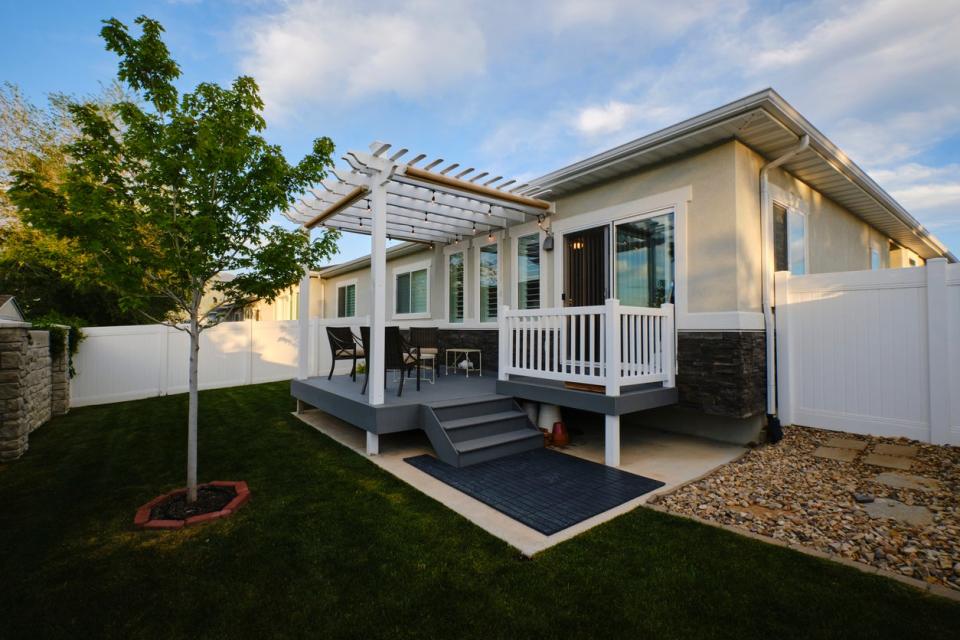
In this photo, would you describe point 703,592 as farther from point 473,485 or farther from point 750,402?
point 750,402

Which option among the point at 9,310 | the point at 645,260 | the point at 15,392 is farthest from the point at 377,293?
the point at 9,310

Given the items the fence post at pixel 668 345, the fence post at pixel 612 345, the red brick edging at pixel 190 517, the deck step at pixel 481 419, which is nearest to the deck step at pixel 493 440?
the deck step at pixel 481 419

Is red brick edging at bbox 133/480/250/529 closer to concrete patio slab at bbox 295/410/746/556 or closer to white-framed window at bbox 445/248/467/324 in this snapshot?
concrete patio slab at bbox 295/410/746/556

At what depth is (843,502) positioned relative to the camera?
328cm

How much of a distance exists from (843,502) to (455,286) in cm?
695

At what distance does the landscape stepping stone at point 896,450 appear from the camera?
419 cm

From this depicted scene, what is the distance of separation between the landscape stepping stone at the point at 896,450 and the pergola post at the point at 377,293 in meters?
5.37

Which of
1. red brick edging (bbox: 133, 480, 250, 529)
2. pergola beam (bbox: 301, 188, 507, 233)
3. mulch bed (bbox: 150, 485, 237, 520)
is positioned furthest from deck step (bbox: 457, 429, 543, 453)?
pergola beam (bbox: 301, 188, 507, 233)

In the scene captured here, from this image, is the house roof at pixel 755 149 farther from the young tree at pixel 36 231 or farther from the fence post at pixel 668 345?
the young tree at pixel 36 231

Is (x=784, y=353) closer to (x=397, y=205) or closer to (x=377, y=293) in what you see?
(x=377, y=293)

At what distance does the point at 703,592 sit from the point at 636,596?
366 mm

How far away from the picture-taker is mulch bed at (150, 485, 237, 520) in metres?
3.15

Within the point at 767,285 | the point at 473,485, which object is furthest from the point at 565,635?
the point at 767,285

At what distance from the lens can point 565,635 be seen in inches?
73.9
